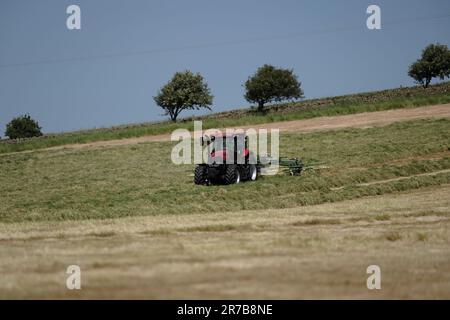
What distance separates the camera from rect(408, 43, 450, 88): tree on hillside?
347 ft

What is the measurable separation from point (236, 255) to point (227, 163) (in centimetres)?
1548

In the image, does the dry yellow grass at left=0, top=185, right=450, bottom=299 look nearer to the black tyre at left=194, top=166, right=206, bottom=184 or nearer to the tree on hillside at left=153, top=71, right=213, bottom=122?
the black tyre at left=194, top=166, right=206, bottom=184

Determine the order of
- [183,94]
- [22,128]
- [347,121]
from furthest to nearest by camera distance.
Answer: [22,128], [183,94], [347,121]

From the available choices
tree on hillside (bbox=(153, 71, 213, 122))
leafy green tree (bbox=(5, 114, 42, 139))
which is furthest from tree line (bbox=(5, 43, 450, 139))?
leafy green tree (bbox=(5, 114, 42, 139))

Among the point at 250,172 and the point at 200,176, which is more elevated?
the point at 250,172

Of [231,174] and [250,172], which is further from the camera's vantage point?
[250,172]

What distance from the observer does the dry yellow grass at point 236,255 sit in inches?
354

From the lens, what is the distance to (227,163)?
1048 inches

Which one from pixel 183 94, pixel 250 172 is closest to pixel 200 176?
pixel 250 172

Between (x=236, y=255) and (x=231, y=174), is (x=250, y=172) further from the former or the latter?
(x=236, y=255)

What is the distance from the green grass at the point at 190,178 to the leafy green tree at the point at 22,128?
83276 millimetres

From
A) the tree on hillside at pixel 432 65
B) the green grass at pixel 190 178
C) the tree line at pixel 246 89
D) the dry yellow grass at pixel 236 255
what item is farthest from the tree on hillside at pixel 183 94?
the dry yellow grass at pixel 236 255

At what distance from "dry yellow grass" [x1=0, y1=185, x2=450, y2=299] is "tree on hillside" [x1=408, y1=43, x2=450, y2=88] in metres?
91.8
